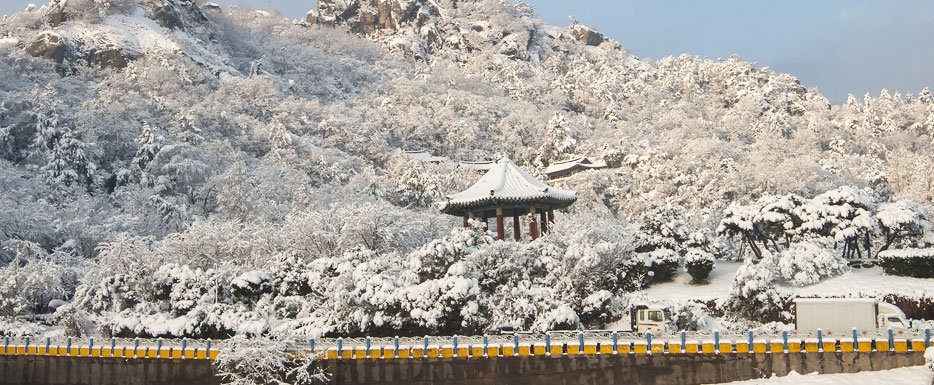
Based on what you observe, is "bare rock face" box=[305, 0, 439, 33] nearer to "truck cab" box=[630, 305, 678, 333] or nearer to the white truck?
"truck cab" box=[630, 305, 678, 333]

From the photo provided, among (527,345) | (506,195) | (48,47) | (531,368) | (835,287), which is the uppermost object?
(48,47)

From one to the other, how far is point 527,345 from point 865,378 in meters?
7.78

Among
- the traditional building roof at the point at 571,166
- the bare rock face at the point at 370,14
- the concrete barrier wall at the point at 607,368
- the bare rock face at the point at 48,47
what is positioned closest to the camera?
the concrete barrier wall at the point at 607,368

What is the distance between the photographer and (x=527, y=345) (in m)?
19.2

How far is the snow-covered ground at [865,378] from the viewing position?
52.1ft

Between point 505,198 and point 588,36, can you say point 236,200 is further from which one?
point 588,36

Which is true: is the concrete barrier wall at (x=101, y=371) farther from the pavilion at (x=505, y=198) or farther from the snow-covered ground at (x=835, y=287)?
the snow-covered ground at (x=835, y=287)

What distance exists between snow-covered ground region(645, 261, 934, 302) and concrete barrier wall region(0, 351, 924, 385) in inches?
226

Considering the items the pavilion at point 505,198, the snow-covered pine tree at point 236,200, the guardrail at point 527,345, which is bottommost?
the guardrail at point 527,345

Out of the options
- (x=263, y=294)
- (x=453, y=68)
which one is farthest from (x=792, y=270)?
(x=453, y=68)

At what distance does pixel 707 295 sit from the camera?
26172mm

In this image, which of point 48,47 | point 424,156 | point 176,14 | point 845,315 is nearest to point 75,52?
point 48,47

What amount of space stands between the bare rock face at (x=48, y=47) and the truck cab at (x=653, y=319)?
66716mm

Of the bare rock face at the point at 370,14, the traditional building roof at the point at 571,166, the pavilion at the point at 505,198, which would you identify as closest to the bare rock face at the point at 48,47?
the traditional building roof at the point at 571,166
